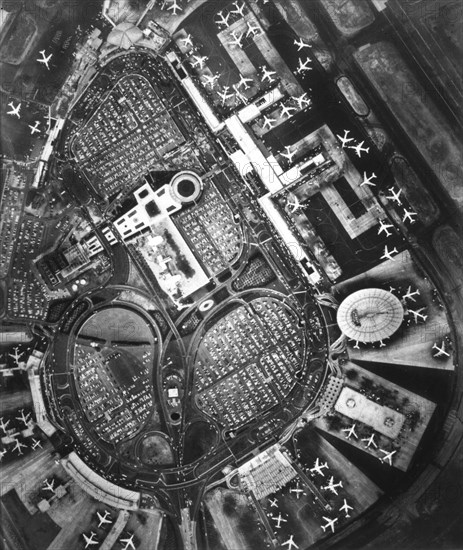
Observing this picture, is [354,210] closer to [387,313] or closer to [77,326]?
[387,313]

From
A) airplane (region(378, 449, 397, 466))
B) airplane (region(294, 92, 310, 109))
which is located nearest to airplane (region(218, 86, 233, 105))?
airplane (region(294, 92, 310, 109))

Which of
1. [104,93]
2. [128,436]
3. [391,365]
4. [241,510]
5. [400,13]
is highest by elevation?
[104,93]

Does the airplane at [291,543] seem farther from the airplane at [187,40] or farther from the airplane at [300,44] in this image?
the airplane at [187,40]

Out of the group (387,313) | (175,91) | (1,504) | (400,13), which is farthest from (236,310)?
(400,13)

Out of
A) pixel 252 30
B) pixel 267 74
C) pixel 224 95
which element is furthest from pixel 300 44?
pixel 224 95

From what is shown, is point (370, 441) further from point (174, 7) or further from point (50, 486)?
point (174, 7)

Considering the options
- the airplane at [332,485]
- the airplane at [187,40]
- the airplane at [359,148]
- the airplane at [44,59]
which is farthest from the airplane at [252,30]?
the airplane at [332,485]
